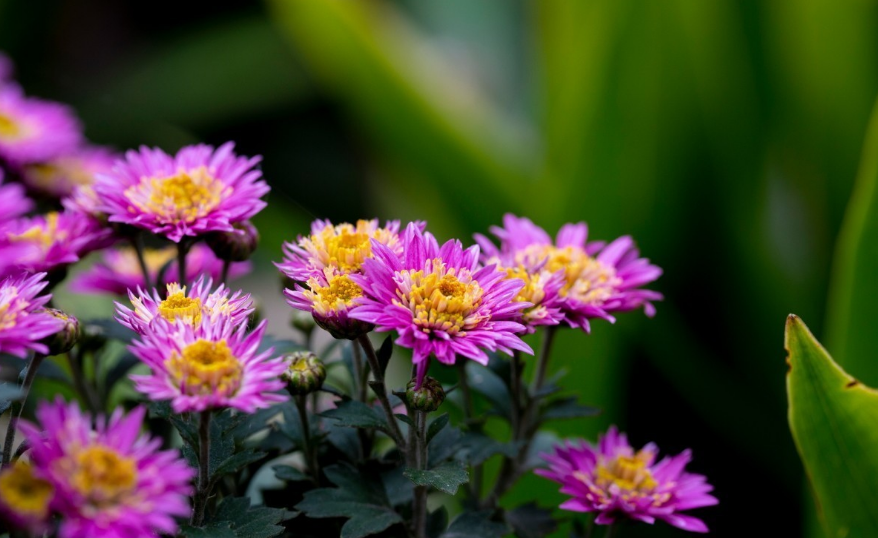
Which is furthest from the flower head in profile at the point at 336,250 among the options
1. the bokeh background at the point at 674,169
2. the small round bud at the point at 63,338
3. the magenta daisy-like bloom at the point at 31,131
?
the bokeh background at the point at 674,169

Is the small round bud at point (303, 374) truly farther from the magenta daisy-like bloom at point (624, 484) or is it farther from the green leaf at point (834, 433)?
the green leaf at point (834, 433)

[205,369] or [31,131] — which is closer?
[205,369]

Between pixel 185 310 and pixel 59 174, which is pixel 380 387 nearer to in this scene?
pixel 185 310

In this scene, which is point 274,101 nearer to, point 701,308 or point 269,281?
point 269,281

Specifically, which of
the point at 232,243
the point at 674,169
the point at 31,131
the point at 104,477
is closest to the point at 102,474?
the point at 104,477

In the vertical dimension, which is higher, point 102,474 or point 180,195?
point 180,195
